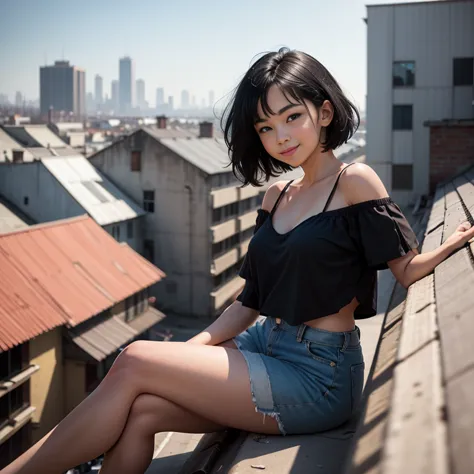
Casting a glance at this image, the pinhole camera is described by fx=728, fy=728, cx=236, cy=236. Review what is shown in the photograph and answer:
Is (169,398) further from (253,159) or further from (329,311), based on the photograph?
(253,159)

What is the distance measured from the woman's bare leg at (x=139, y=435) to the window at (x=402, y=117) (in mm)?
26873

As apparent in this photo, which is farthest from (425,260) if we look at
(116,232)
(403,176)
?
(116,232)

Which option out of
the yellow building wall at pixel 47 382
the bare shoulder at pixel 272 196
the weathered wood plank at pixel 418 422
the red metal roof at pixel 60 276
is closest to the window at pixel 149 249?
the red metal roof at pixel 60 276

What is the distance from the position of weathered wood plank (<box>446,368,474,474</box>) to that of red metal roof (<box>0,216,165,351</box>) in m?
15.3

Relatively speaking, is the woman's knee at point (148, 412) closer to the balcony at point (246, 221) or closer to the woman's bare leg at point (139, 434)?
the woman's bare leg at point (139, 434)

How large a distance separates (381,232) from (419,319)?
0.65 meters

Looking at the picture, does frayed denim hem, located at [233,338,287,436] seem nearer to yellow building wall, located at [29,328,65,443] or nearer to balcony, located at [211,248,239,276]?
yellow building wall, located at [29,328,65,443]

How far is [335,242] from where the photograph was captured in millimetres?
3275

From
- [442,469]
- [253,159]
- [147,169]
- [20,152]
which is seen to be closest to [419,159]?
[147,169]

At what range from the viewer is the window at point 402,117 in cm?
2867

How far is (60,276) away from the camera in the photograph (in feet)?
69.1

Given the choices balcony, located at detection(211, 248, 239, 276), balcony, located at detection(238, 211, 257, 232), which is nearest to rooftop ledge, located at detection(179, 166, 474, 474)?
balcony, located at detection(211, 248, 239, 276)

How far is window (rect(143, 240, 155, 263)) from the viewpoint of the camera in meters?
35.7

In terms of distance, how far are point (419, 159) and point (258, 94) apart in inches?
1004
